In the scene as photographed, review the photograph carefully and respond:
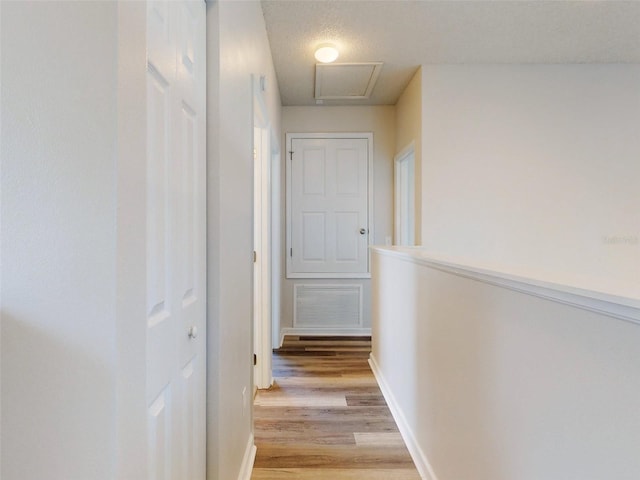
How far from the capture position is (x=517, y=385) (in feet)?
3.01

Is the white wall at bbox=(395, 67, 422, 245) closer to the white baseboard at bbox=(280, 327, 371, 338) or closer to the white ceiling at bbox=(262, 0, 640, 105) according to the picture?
the white ceiling at bbox=(262, 0, 640, 105)

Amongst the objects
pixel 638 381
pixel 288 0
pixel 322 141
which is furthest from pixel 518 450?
pixel 322 141

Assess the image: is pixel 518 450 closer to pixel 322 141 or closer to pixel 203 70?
pixel 203 70

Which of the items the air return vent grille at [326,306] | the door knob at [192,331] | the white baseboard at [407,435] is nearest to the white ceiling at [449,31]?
the door knob at [192,331]

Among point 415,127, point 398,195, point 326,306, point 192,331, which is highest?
point 415,127

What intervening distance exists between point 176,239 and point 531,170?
314 centimetres

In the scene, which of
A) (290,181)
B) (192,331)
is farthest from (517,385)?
(290,181)

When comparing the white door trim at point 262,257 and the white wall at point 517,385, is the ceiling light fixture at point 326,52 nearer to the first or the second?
the white door trim at point 262,257

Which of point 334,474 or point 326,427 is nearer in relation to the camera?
point 334,474

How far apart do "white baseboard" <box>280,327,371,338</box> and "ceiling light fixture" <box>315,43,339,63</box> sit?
273 cm

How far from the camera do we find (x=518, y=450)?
2.98 ft

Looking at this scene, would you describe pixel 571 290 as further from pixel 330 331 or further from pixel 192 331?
pixel 330 331

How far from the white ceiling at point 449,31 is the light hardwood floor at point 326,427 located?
2.64 meters

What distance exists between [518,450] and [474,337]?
1.10ft
